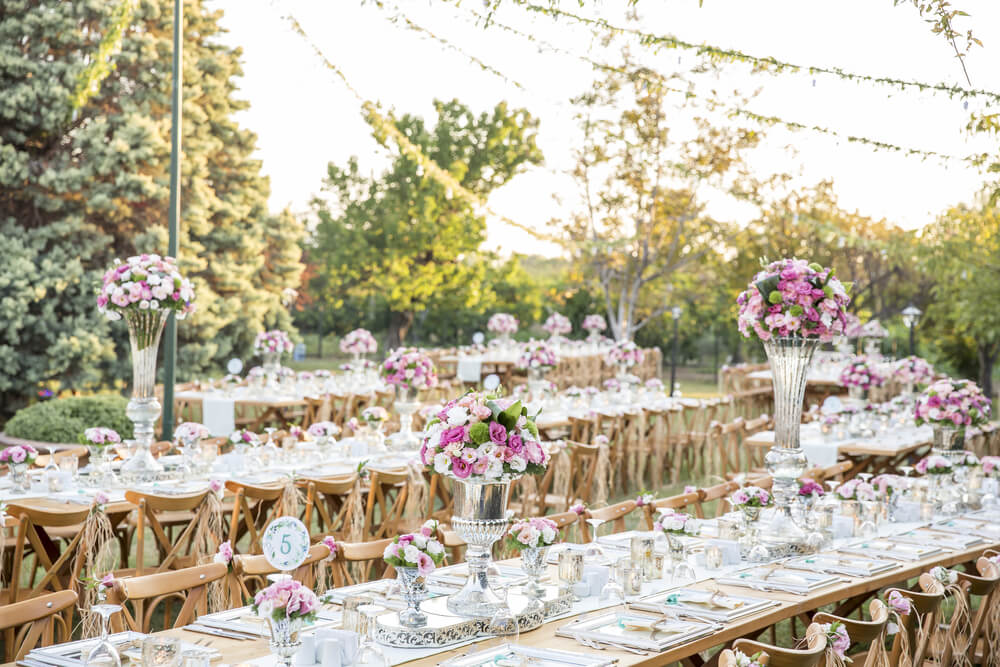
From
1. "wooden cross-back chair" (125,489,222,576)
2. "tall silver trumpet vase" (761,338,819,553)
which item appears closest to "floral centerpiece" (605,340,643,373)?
"tall silver trumpet vase" (761,338,819,553)

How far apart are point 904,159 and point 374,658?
6131 millimetres

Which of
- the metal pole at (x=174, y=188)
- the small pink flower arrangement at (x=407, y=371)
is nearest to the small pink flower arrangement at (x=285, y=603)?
the small pink flower arrangement at (x=407, y=371)

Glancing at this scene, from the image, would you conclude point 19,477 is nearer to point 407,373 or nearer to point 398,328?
point 407,373

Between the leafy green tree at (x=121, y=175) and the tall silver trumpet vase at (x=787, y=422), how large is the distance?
11766 mm

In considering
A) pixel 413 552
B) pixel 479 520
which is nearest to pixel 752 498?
pixel 479 520

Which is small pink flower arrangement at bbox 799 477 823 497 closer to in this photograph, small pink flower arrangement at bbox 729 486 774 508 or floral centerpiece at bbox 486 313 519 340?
small pink flower arrangement at bbox 729 486 774 508

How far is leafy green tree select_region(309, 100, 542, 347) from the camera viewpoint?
26641 millimetres

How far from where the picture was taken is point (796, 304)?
4871 millimetres

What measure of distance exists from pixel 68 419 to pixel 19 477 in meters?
5.55

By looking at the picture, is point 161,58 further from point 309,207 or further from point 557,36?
point 309,207

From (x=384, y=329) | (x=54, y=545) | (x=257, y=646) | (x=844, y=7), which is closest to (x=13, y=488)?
(x=54, y=545)

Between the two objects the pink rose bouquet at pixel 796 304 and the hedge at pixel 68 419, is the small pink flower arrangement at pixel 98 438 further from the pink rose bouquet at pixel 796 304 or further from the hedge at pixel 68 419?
the hedge at pixel 68 419

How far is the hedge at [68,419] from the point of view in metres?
11.0

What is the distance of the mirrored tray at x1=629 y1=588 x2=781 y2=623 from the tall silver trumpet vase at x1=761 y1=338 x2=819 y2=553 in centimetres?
108
